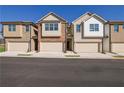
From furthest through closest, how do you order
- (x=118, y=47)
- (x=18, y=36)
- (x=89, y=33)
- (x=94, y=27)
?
(x=18, y=36) → (x=118, y=47) → (x=89, y=33) → (x=94, y=27)

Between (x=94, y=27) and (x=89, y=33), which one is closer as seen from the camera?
(x=94, y=27)

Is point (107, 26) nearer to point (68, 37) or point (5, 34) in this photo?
point (68, 37)

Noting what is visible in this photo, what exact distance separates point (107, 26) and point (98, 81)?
26358mm

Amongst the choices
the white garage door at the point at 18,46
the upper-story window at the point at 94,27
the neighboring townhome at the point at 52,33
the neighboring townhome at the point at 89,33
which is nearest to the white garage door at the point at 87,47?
→ the neighboring townhome at the point at 89,33

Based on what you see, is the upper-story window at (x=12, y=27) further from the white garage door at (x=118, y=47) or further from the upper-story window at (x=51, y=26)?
the white garage door at (x=118, y=47)

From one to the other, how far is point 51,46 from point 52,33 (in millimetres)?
2519

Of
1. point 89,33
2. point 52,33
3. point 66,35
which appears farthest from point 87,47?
point 52,33

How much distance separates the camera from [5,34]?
36188mm

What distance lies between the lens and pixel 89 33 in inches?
1382

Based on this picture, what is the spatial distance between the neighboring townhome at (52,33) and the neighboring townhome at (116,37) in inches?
349

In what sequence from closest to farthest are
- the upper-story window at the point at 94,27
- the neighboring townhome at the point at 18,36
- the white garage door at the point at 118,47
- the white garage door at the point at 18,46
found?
the upper-story window at the point at 94,27 < the white garage door at the point at 118,47 < the neighboring townhome at the point at 18,36 < the white garage door at the point at 18,46

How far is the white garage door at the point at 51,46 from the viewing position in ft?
116

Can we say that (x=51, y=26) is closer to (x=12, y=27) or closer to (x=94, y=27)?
(x=12, y=27)

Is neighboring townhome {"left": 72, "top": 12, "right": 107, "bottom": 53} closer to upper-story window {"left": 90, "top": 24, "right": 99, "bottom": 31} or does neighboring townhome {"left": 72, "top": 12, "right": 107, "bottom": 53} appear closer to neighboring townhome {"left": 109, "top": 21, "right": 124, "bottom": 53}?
upper-story window {"left": 90, "top": 24, "right": 99, "bottom": 31}
